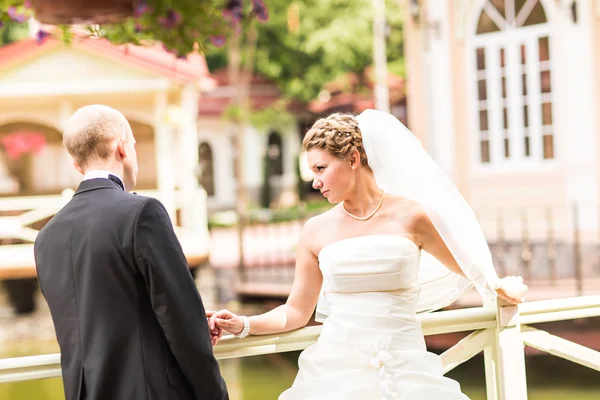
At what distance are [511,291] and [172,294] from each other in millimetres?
1405

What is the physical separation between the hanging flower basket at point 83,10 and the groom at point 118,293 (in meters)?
0.86

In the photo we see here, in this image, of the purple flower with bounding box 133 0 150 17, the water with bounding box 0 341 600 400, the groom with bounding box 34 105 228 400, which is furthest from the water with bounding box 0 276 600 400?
the groom with bounding box 34 105 228 400

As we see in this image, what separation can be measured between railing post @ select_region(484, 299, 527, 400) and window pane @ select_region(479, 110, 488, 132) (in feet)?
33.4

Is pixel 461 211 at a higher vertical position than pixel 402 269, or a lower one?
higher

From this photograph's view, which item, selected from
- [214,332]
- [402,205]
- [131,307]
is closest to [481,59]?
[402,205]

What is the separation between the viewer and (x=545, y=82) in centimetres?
1230

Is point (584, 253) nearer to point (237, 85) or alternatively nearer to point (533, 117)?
point (533, 117)

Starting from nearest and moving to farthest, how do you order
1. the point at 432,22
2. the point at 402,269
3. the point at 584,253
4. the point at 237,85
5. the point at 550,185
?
the point at 402,269 → the point at 584,253 → the point at 550,185 → the point at 432,22 → the point at 237,85

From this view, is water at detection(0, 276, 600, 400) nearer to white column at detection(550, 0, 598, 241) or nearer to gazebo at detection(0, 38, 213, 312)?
white column at detection(550, 0, 598, 241)

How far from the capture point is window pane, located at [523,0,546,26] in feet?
40.2

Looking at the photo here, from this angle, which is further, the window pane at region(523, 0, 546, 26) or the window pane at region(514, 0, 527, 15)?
the window pane at region(514, 0, 527, 15)

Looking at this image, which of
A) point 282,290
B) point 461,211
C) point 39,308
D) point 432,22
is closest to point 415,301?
point 461,211

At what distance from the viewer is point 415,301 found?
2.80 meters

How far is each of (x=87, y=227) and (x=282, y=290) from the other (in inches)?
333
